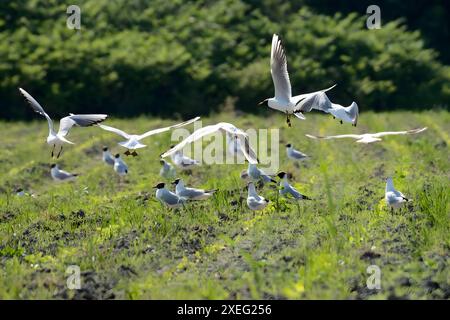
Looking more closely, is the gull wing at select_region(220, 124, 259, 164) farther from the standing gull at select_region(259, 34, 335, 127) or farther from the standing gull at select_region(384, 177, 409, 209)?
the standing gull at select_region(384, 177, 409, 209)

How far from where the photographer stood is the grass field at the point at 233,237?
694 centimetres

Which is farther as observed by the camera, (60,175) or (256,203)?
(60,175)

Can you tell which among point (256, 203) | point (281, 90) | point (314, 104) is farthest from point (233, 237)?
point (281, 90)

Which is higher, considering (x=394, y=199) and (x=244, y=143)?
(x=244, y=143)

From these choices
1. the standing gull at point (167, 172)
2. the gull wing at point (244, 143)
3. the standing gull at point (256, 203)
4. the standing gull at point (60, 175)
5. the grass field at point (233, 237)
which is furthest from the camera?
the standing gull at point (60, 175)

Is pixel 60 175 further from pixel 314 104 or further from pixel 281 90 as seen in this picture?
pixel 314 104

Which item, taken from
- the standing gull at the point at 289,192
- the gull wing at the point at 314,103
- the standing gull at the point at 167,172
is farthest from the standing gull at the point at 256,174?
the standing gull at the point at 167,172

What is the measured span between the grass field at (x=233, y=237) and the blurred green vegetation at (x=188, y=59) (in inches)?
376

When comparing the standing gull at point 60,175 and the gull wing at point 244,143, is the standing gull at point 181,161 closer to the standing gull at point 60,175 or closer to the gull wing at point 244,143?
the standing gull at point 60,175

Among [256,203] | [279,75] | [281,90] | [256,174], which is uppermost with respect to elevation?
[279,75]

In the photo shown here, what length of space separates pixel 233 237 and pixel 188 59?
16262 millimetres

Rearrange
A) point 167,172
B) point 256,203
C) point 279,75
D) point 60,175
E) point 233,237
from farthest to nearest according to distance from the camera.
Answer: point 60,175 → point 167,172 → point 279,75 → point 256,203 → point 233,237

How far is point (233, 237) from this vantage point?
8.88m

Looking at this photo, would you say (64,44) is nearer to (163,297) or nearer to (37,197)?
(37,197)
